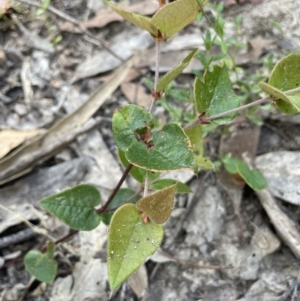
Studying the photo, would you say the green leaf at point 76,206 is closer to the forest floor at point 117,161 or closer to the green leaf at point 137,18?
the forest floor at point 117,161

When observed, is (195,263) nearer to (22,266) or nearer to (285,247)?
(285,247)

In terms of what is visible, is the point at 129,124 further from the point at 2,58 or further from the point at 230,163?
the point at 2,58

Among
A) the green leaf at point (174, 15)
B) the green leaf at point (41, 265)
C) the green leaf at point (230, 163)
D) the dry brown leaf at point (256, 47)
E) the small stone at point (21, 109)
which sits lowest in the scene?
the green leaf at point (230, 163)

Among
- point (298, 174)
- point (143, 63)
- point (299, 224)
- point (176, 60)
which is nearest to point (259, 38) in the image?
point (176, 60)

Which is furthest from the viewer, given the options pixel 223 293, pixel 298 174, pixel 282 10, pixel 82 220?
pixel 282 10

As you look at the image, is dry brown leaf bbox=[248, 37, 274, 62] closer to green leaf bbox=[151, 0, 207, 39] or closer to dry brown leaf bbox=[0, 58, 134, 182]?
dry brown leaf bbox=[0, 58, 134, 182]

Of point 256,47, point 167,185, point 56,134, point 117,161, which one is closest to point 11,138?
point 56,134

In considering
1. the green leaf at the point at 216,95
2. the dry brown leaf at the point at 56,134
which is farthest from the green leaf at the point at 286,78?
the dry brown leaf at the point at 56,134
